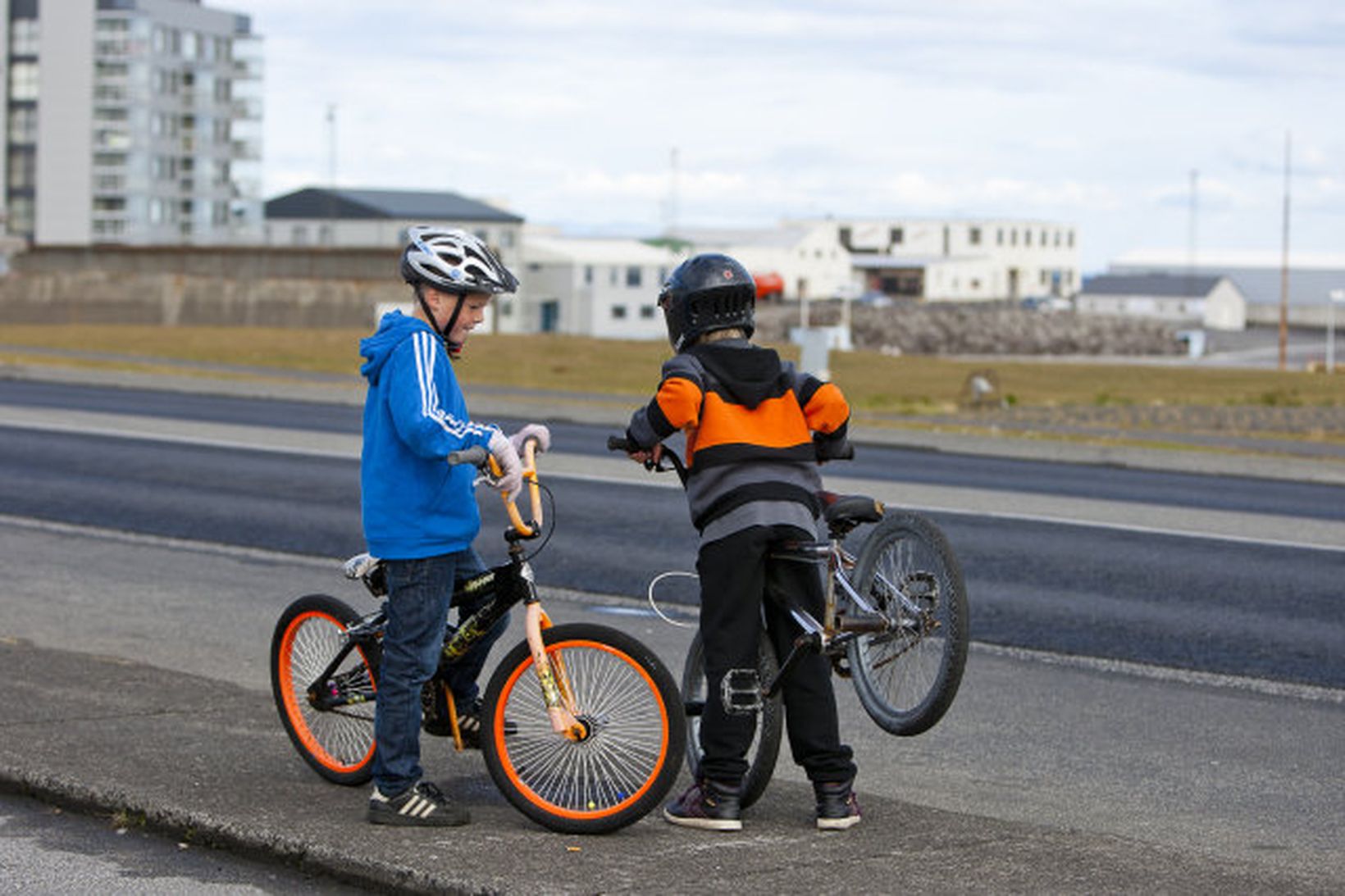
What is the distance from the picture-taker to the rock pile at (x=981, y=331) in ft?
446

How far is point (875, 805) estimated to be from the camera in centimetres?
629

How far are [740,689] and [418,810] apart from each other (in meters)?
0.98

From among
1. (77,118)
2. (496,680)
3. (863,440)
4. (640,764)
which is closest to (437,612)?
(496,680)

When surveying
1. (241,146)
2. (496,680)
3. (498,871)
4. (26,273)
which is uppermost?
(241,146)

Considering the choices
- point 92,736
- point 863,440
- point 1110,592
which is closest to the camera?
point 92,736

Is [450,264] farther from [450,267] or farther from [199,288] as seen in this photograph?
[199,288]

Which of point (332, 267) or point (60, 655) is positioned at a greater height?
point (332, 267)

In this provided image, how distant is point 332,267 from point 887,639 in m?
55.4

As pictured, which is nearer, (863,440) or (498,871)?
(498,871)

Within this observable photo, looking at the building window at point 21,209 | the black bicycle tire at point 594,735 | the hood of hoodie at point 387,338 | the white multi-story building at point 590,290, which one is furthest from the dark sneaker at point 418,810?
the white multi-story building at point 590,290

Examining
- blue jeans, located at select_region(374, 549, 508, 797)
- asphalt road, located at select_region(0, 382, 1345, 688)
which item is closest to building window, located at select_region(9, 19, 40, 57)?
asphalt road, located at select_region(0, 382, 1345, 688)

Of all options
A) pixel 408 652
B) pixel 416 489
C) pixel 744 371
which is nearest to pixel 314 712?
pixel 408 652

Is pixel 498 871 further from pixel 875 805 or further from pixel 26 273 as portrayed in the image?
pixel 26 273

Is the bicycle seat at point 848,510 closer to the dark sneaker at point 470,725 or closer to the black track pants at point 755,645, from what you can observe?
the black track pants at point 755,645
